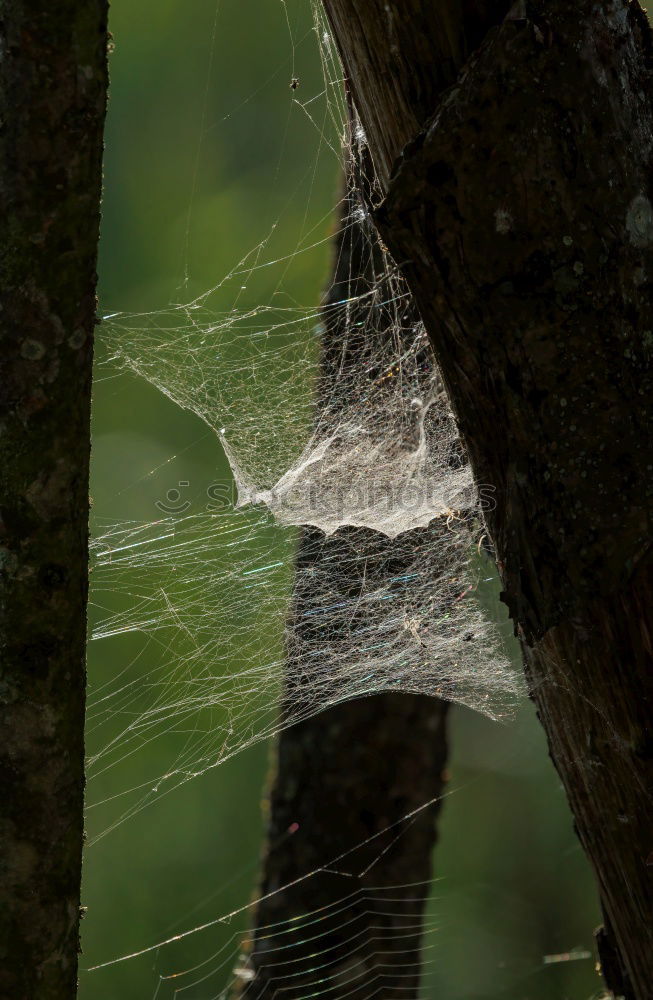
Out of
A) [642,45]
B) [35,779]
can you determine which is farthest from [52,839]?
[642,45]

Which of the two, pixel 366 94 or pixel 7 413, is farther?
pixel 366 94

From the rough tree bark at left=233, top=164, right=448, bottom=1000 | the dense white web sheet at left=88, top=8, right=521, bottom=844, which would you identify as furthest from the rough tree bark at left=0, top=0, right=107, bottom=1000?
the rough tree bark at left=233, top=164, right=448, bottom=1000

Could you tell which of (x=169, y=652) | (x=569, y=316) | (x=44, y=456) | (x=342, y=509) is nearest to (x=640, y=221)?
(x=569, y=316)

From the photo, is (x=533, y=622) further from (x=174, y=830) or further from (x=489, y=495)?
(x=174, y=830)

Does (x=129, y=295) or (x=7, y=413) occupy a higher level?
(x=129, y=295)

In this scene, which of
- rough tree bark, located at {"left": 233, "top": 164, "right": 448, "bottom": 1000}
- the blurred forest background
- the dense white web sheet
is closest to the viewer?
the dense white web sheet

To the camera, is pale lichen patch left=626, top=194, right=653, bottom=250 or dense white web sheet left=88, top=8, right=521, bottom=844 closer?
pale lichen patch left=626, top=194, right=653, bottom=250

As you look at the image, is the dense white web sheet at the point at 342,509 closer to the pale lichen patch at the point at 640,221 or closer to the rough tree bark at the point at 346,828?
the rough tree bark at the point at 346,828

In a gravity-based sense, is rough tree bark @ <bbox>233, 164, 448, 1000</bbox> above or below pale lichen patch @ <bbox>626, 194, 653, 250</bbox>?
below

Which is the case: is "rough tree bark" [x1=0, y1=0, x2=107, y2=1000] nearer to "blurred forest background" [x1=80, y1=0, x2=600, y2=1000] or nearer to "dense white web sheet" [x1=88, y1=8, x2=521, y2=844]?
"dense white web sheet" [x1=88, y1=8, x2=521, y2=844]
